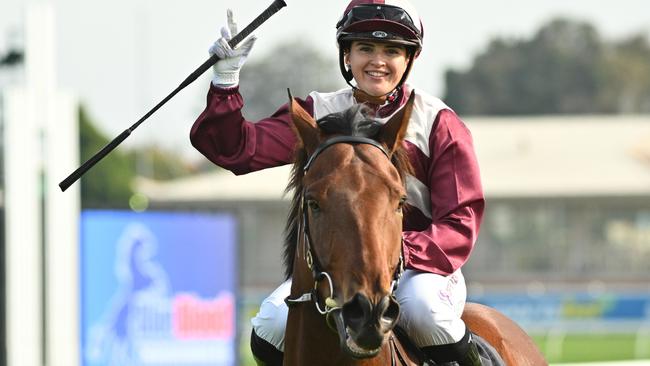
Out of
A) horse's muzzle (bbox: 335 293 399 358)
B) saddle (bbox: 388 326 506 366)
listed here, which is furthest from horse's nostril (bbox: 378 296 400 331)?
saddle (bbox: 388 326 506 366)

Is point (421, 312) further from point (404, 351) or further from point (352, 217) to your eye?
point (352, 217)

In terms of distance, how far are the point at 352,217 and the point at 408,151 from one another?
791mm

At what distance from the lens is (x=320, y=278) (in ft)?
14.3

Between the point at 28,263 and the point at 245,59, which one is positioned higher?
the point at 245,59

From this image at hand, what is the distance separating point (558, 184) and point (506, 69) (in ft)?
102

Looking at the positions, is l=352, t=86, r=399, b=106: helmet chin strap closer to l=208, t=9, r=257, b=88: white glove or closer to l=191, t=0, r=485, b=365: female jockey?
l=191, t=0, r=485, b=365: female jockey

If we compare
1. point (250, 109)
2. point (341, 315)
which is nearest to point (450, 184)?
point (341, 315)

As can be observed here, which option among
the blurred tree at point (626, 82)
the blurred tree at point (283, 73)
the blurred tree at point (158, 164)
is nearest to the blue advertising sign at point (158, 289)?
the blurred tree at point (158, 164)

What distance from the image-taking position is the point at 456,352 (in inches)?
194

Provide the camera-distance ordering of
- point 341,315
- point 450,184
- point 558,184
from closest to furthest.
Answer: point 341,315, point 450,184, point 558,184

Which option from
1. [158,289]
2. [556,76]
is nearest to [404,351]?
[158,289]

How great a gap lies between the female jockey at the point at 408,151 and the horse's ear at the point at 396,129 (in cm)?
32

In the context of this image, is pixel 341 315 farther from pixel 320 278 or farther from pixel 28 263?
pixel 28 263

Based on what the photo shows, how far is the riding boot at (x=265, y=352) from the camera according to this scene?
16.7 ft
